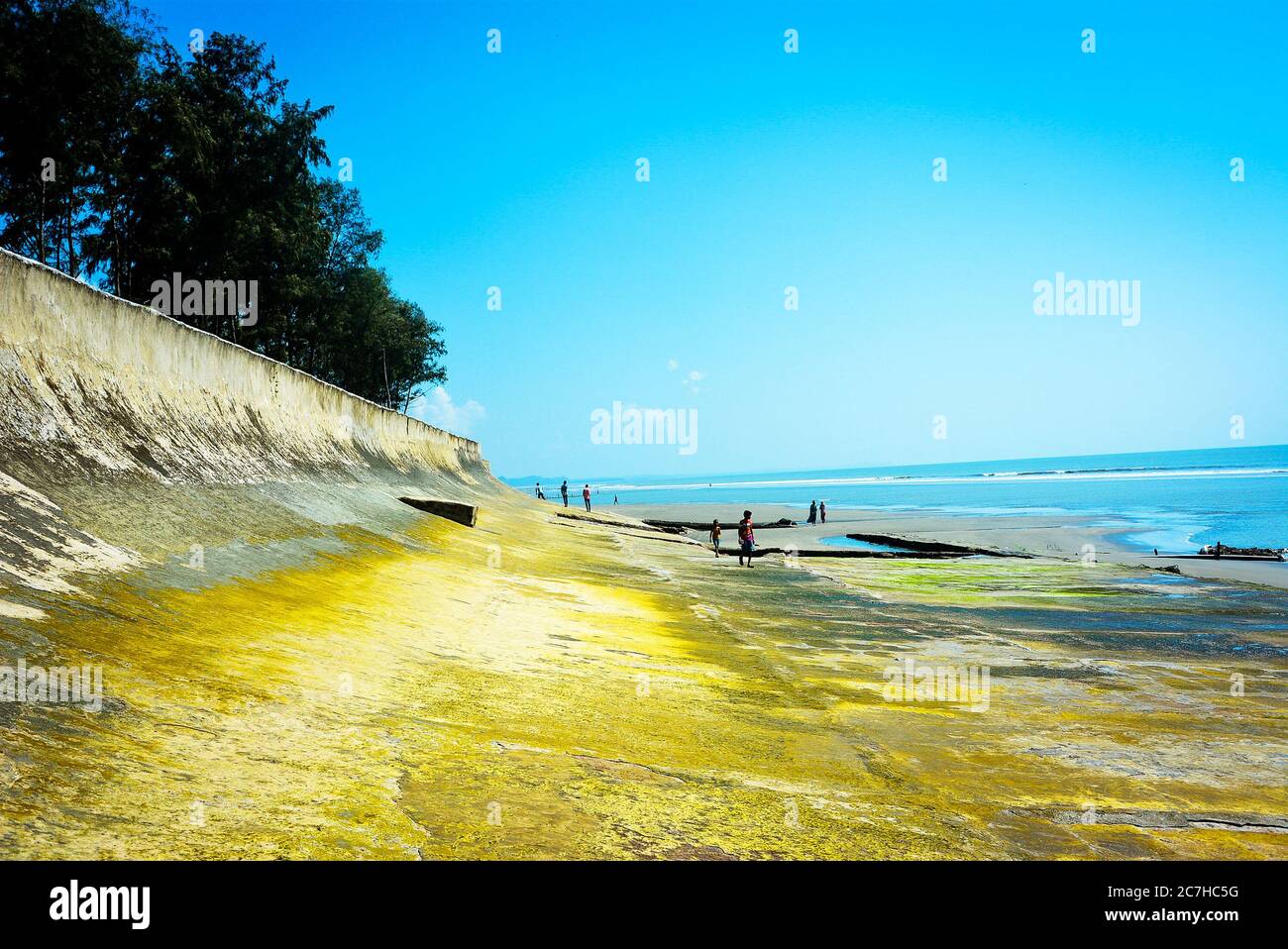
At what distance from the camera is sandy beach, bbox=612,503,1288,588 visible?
28.4 meters

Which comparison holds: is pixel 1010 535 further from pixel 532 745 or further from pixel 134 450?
pixel 532 745

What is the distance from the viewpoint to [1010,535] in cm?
4512

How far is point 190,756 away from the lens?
400 cm

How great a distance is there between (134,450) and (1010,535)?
1748 inches

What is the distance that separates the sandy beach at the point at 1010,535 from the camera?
28.4m

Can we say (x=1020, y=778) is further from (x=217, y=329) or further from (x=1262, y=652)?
(x=217, y=329)

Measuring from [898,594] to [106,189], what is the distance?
3004cm

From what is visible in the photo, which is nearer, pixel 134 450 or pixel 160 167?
pixel 134 450

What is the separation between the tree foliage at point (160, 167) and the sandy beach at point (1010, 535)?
2364 cm

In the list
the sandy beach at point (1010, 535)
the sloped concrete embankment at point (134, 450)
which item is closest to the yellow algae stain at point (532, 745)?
the sloped concrete embankment at point (134, 450)

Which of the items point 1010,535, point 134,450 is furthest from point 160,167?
point 1010,535

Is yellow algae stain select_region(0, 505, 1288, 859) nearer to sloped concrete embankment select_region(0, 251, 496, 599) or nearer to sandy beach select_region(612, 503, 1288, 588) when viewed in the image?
sloped concrete embankment select_region(0, 251, 496, 599)

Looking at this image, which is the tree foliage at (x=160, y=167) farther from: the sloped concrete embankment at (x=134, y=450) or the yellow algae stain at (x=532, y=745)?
the yellow algae stain at (x=532, y=745)
